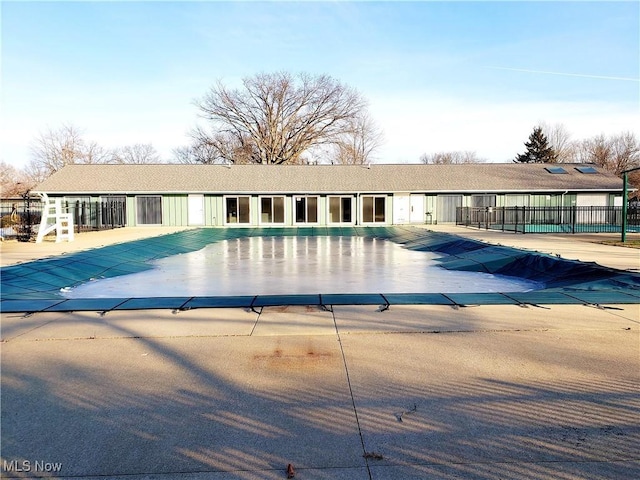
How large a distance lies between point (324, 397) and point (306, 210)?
992 inches

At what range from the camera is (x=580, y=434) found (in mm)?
2865

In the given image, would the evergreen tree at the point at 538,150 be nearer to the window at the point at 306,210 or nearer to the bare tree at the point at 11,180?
the window at the point at 306,210

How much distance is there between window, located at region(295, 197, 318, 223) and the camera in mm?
28344

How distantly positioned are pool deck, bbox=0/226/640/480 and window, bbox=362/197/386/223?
75.4 ft

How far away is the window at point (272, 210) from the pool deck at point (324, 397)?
22.7m

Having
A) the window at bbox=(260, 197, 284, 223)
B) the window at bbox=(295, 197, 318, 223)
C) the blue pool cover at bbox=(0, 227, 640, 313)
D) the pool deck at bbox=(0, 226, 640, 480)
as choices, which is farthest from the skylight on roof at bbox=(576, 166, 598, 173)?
the pool deck at bbox=(0, 226, 640, 480)

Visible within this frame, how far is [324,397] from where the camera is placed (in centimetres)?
345

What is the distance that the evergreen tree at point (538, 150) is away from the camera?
5406 cm

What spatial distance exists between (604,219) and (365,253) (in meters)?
19.6

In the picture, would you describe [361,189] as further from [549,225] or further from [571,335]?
[571,335]

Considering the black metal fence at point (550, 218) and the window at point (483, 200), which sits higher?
the window at point (483, 200)

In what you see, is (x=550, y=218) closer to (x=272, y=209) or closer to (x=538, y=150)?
(x=272, y=209)

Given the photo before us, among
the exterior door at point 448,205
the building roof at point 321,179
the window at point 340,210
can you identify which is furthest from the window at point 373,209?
the exterior door at point 448,205

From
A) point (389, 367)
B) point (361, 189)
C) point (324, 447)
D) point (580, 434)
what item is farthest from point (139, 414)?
point (361, 189)
